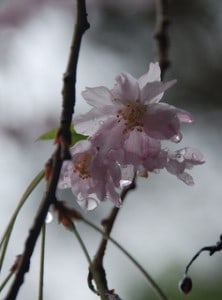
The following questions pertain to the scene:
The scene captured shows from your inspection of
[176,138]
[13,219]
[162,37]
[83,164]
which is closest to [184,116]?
[176,138]

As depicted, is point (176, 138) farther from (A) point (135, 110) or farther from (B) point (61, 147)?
(B) point (61, 147)

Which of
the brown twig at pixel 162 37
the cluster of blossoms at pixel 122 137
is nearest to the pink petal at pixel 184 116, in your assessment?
the cluster of blossoms at pixel 122 137

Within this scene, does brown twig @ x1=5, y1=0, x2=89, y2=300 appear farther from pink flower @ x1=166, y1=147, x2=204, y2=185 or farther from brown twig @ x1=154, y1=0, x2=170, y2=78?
brown twig @ x1=154, y1=0, x2=170, y2=78

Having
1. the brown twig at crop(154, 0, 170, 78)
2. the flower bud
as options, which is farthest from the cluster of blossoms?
the brown twig at crop(154, 0, 170, 78)

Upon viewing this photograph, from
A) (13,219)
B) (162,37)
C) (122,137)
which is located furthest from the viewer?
(162,37)

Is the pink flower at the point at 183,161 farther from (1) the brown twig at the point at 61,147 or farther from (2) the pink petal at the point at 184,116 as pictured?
(1) the brown twig at the point at 61,147

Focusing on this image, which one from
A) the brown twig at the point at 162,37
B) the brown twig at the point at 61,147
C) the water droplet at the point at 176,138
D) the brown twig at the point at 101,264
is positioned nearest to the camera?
the brown twig at the point at 61,147

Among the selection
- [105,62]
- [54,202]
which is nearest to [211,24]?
[105,62]

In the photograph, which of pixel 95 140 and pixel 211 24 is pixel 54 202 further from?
pixel 211 24
